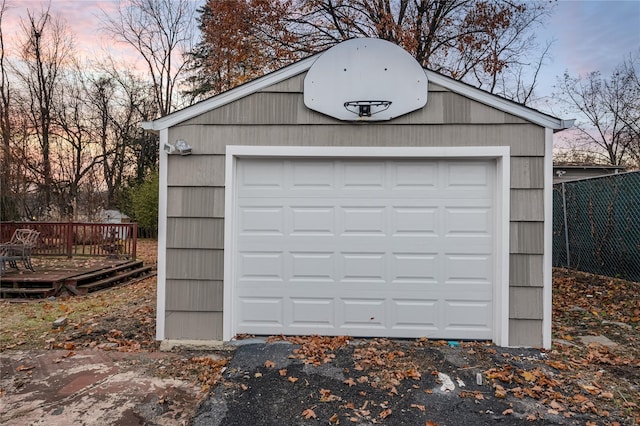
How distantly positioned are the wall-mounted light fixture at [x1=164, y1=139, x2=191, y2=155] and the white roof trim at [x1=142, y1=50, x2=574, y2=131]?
0.77ft

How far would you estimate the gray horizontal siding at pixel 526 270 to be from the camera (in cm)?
395

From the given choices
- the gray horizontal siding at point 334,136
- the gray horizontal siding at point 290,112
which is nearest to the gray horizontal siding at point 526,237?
the gray horizontal siding at point 334,136

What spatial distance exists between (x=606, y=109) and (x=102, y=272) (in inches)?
770

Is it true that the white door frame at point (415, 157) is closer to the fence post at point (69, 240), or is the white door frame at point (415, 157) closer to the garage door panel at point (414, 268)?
the garage door panel at point (414, 268)

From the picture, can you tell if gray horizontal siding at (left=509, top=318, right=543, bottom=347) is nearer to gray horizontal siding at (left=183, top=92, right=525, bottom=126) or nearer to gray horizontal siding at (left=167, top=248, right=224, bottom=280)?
gray horizontal siding at (left=183, top=92, right=525, bottom=126)

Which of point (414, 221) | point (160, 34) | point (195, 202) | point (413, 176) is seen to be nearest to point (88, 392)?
point (195, 202)

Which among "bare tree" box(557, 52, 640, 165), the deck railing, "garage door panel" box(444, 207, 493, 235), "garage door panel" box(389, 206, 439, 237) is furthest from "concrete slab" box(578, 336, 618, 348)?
"bare tree" box(557, 52, 640, 165)

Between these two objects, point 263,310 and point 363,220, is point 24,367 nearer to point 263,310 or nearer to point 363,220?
point 263,310

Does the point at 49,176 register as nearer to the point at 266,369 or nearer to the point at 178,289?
the point at 178,289

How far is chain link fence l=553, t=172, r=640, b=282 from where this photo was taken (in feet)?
21.0

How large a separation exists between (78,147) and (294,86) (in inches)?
742

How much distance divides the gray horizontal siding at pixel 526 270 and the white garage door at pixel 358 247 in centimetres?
36

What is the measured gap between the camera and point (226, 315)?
161 inches

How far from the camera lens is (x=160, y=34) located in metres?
18.9
